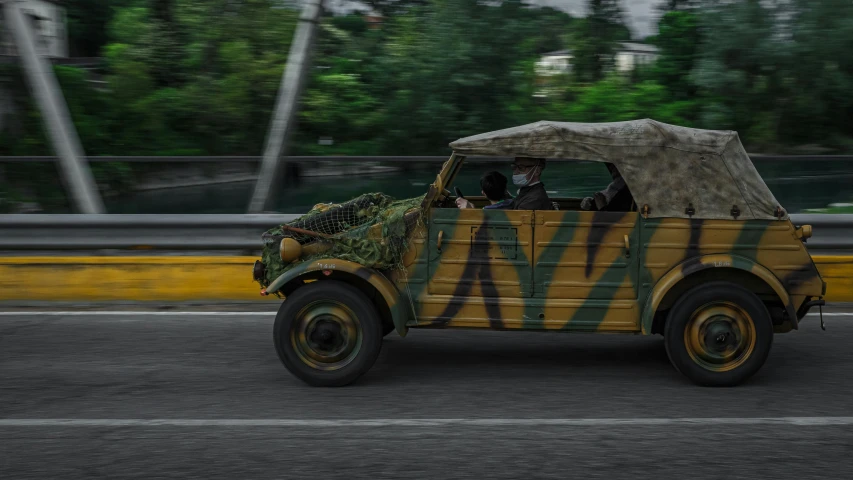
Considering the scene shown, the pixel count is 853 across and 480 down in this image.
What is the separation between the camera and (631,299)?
19.5ft

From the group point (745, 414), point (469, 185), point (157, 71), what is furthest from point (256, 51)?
point (745, 414)

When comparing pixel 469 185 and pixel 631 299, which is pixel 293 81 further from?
pixel 631 299

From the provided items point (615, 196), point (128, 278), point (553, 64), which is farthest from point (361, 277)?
point (553, 64)

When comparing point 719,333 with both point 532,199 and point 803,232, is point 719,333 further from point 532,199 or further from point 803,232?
point 532,199

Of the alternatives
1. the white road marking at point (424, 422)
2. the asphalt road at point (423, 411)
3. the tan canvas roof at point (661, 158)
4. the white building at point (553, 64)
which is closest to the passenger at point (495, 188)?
the tan canvas roof at point (661, 158)

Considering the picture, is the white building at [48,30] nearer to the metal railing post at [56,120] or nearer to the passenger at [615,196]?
the metal railing post at [56,120]

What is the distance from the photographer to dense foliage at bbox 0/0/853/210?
1170 cm

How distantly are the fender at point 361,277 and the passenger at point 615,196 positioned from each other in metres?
1.61

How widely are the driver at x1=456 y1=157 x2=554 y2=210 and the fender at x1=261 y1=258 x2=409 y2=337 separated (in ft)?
2.72

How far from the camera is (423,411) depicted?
5441 millimetres

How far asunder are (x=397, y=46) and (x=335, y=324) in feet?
24.2

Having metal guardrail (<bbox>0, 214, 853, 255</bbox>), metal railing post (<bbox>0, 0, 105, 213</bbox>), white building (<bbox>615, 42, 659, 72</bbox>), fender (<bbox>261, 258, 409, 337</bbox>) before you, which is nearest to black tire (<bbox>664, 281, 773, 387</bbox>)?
fender (<bbox>261, 258, 409, 337</bbox>)

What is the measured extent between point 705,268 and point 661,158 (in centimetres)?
78

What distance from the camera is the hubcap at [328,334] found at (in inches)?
235
